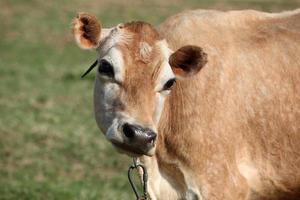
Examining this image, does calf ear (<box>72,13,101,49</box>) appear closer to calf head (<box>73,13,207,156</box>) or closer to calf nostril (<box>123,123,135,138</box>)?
calf head (<box>73,13,207,156</box>)

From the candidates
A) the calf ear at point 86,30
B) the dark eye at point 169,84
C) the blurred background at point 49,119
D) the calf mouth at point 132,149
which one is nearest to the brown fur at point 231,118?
the dark eye at point 169,84

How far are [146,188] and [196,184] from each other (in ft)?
1.35

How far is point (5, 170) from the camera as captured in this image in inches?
419

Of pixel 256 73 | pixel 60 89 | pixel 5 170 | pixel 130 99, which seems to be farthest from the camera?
pixel 60 89

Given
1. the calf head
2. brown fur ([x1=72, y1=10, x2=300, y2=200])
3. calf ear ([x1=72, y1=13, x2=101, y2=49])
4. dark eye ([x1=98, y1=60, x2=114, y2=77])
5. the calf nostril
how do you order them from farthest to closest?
brown fur ([x1=72, y1=10, x2=300, y2=200])
calf ear ([x1=72, y1=13, x2=101, y2=49])
dark eye ([x1=98, y1=60, x2=114, y2=77])
the calf head
the calf nostril

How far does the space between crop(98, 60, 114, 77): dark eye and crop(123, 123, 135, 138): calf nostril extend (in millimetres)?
474

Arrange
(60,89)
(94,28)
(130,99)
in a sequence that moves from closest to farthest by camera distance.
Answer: (130,99)
(94,28)
(60,89)

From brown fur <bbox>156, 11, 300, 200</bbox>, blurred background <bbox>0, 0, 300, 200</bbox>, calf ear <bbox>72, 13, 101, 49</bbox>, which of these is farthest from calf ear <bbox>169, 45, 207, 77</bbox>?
blurred background <bbox>0, 0, 300, 200</bbox>

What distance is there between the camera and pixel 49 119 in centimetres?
1334

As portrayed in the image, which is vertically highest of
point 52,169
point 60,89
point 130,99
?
point 130,99

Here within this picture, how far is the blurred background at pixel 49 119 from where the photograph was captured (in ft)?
32.7

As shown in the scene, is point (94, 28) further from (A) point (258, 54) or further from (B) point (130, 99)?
(A) point (258, 54)

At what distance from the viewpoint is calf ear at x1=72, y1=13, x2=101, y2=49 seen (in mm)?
6379

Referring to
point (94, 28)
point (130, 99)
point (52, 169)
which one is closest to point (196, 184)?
point (130, 99)
